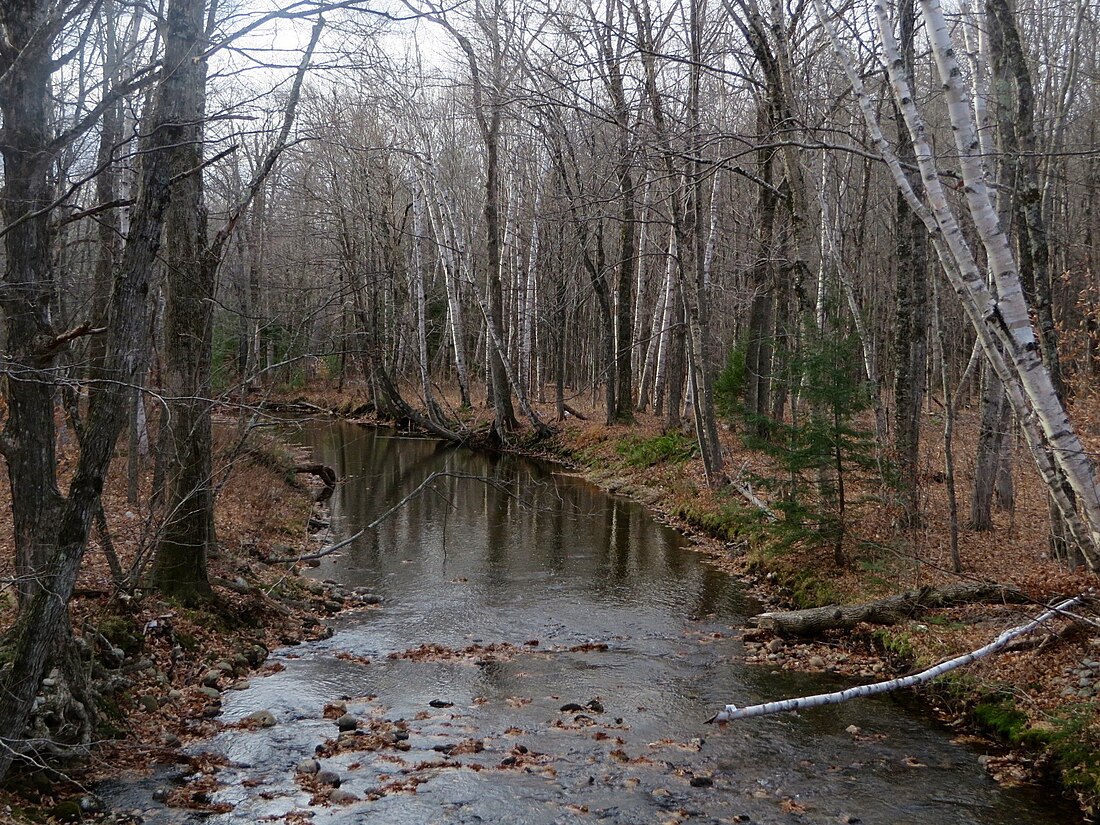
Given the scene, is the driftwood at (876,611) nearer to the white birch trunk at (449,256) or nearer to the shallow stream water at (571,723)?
the shallow stream water at (571,723)

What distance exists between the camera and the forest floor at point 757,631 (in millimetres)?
6660

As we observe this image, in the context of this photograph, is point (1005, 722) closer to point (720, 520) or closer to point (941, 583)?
point (941, 583)

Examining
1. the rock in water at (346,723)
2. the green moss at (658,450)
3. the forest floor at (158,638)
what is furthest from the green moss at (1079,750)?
the green moss at (658,450)

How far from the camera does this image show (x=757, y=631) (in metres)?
10.1

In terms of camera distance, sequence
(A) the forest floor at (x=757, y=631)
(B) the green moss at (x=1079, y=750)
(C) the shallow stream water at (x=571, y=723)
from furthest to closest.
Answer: (A) the forest floor at (x=757, y=631)
(B) the green moss at (x=1079, y=750)
(C) the shallow stream water at (x=571, y=723)

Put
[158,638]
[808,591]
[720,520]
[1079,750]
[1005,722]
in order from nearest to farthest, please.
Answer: [1079,750]
[1005,722]
[158,638]
[808,591]
[720,520]

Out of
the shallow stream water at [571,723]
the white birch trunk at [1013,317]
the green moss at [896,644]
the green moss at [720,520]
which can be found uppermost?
the white birch trunk at [1013,317]

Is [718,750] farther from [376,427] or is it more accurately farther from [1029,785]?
[376,427]

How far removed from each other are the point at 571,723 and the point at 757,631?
344 centimetres

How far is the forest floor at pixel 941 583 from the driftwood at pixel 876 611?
114 mm

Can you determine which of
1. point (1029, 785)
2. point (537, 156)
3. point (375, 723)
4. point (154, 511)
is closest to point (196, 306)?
point (154, 511)

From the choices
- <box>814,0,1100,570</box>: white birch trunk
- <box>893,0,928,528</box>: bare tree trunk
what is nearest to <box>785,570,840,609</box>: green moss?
<box>893,0,928,528</box>: bare tree trunk

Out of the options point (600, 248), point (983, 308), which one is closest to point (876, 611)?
point (983, 308)

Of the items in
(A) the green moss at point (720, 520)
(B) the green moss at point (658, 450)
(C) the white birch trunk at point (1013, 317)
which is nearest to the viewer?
A: (C) the white birch trunk at point (1013, 317)
